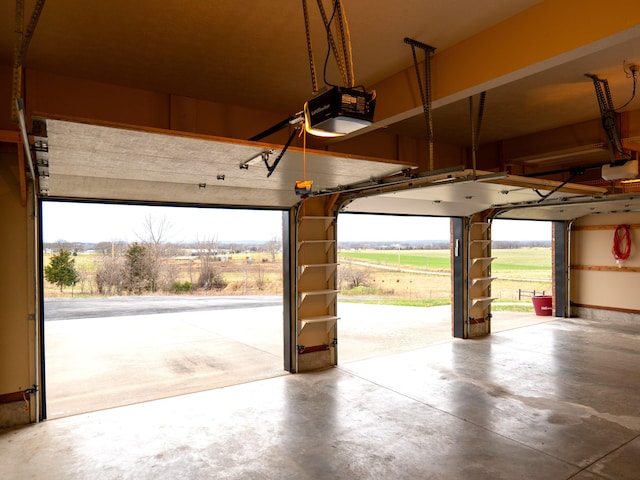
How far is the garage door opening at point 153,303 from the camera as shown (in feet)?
20.3

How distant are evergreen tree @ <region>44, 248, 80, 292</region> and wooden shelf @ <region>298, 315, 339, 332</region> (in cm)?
1720

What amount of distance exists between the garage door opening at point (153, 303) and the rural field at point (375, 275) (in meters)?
0.10

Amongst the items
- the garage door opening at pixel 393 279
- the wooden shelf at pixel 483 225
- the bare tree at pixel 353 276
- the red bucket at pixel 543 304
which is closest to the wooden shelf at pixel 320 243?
the garage door opening at pixel 393 279

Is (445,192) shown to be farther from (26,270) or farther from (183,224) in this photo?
(183,224)

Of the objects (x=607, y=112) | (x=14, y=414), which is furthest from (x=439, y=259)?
(x=14, y=414)

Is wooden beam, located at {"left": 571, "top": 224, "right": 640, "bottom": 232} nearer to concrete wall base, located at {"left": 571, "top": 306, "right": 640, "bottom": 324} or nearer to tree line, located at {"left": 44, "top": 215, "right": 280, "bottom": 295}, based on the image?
concrete wall base, located at {"left": 571, "top": 306, "right": 640, "bottom": 324}

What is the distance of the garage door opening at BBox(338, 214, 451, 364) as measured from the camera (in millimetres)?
10523

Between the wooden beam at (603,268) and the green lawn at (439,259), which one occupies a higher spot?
the wooden beam at (603,268)

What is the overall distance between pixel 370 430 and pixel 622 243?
9344mm

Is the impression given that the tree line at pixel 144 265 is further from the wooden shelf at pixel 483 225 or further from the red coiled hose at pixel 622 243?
the red coiled hose at pixel 622 243

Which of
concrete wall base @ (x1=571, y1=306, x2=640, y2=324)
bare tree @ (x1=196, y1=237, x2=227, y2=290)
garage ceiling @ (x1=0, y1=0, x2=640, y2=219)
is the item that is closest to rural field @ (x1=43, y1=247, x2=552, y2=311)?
bare tree @ (x1=196, y1=237, x2=227, y2=290)

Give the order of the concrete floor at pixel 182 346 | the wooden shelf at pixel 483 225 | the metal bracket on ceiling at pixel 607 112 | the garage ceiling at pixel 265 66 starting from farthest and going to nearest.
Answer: the wooden shelf at pixel 483 225 → the concrete floor at pixel 182 346 → the metal bracket on ceiling at pixel 607 112 → the garage ceiling at pixel 265 66

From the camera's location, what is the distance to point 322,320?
630cm

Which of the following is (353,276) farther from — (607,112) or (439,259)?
(607,112)
